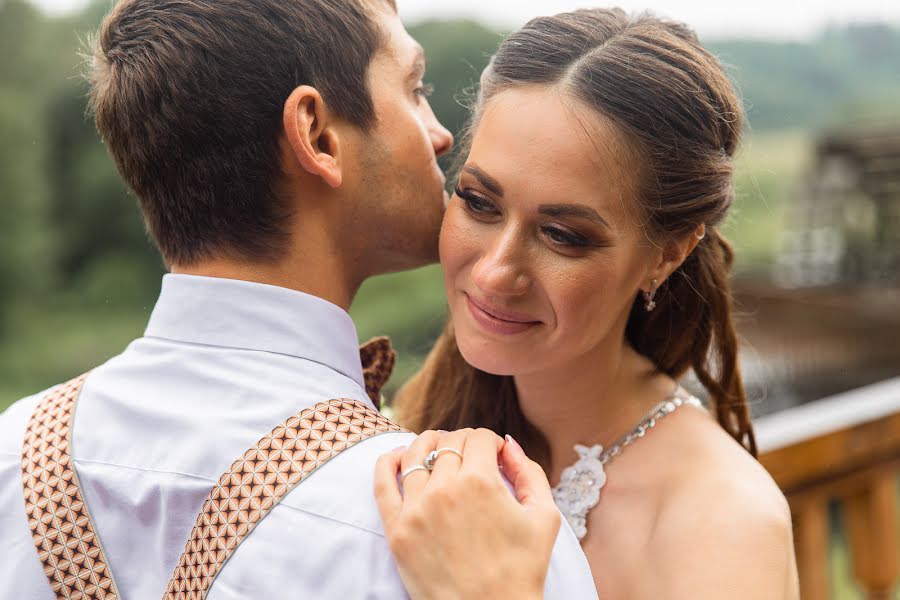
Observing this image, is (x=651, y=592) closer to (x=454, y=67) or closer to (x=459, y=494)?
(x=459, y=494)

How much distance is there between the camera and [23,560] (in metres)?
1.21

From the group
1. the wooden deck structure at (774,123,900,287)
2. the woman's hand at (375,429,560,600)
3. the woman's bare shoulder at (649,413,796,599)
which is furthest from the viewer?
the wooden deck structure at (774,123,900,287)

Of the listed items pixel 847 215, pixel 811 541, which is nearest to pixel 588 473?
pixel 811 541

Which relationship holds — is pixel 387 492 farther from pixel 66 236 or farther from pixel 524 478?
pixel 66 236

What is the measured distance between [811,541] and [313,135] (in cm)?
197

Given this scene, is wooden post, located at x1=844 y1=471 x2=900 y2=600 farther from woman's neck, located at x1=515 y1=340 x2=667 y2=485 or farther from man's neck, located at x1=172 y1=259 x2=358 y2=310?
man's neck, located at x1=172 y1=259 x2=358 y2=310

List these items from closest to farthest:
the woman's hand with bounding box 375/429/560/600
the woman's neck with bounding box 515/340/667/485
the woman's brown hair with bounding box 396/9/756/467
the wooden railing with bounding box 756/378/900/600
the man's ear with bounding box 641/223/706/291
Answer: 1. the woman's hand with bounding box 375/429/560/600
2. the woman's brown hair with bounding box 396/9/756/467
3. the man's ear with bounding box 641/223/706/291
4. the woman's neck with bounding box 515/340/667/485
5. the wooden railing with bounding box 756/378/900/600

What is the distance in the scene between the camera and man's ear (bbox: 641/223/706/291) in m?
1.80

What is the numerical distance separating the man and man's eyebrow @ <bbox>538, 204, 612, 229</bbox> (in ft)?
0.75

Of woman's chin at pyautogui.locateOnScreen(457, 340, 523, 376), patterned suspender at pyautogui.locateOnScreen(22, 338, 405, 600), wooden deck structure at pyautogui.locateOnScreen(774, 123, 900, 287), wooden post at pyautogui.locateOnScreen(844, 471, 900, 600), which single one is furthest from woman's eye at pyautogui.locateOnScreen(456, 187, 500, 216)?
wooden deck structure at pyautogui.locateOnScreen(774, 123, 900, 287)

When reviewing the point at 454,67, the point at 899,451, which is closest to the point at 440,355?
the point at 899,451

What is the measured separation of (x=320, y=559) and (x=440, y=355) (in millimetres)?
1239

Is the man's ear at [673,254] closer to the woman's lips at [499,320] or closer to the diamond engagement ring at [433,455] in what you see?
the woman's lips at [499,320]

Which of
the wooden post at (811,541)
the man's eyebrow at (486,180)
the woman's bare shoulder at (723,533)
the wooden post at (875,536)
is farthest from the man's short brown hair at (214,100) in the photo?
the wooden post at (875,536)
